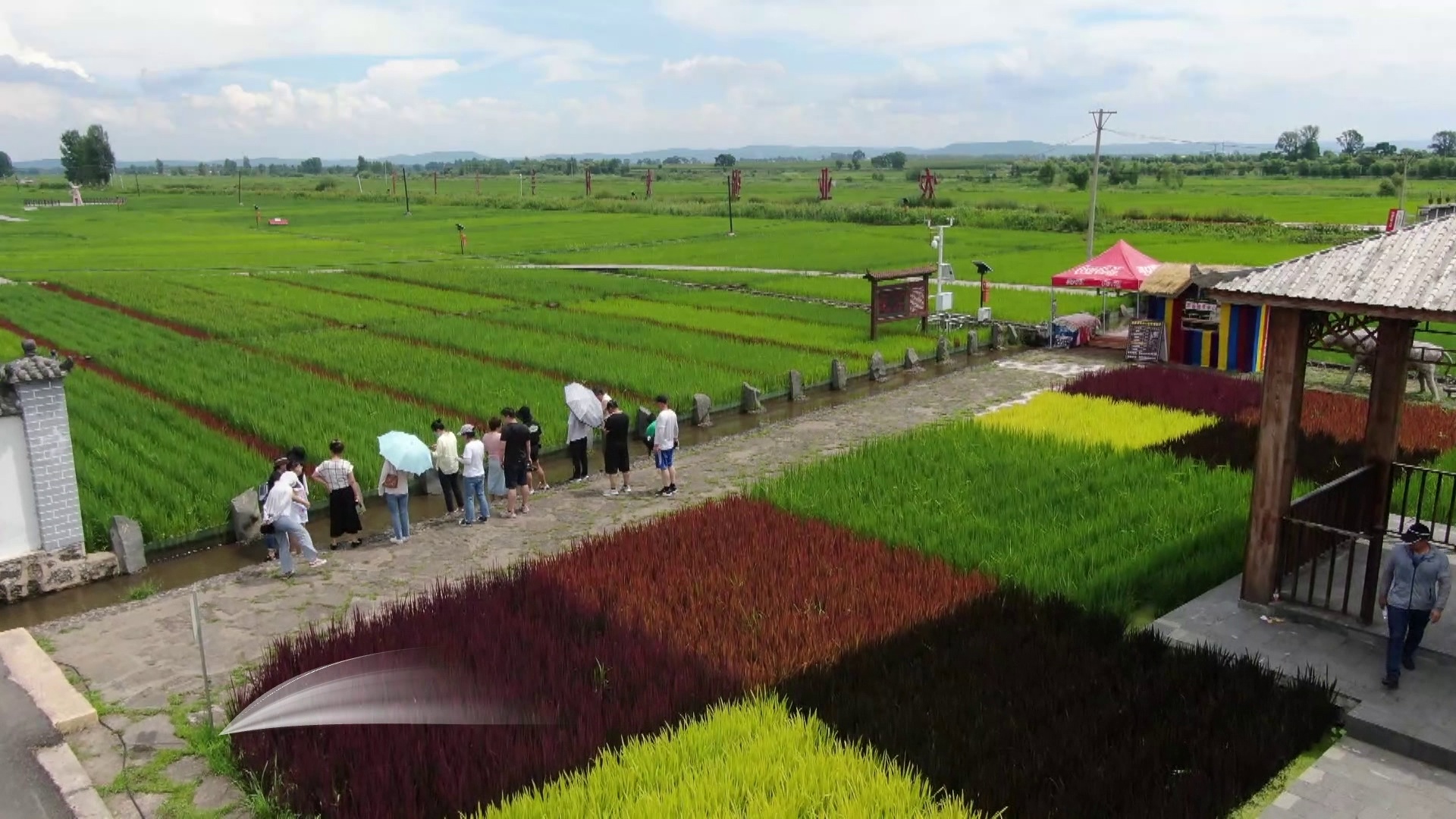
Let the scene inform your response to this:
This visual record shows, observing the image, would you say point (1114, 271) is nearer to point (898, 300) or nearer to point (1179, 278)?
point (1179, 278)

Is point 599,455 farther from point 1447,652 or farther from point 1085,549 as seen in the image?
point 1447,652

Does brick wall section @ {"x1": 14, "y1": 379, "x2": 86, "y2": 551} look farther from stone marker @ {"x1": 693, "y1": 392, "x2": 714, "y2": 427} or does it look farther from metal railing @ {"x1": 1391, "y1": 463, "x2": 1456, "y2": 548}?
metal railing @ {"x1": 1391, "y1": 463, "x2": 1456, "y2": 548}

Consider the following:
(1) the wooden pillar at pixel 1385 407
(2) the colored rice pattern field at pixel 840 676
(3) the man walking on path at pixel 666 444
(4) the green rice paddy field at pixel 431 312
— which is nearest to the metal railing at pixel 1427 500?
(1) the wooden pillar at pixel 1385 407

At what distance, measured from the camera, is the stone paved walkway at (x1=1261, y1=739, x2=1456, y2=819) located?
634cm

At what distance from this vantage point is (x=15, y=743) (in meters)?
7.52

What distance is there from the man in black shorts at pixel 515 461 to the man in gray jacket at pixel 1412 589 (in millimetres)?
9178

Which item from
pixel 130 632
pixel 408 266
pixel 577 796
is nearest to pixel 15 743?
pixel 130 632

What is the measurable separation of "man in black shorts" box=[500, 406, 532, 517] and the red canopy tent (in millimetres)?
15880

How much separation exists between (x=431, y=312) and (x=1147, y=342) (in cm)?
1904

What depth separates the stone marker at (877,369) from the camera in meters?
21.2

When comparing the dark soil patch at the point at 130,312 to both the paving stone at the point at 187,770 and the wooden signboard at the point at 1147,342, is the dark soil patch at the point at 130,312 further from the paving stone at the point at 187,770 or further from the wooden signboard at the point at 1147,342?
the wooden signboard at the point at 1147,342

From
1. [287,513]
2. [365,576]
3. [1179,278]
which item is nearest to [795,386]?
[1179,278]

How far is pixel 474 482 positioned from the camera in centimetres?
1245

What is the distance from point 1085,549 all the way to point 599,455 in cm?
824
